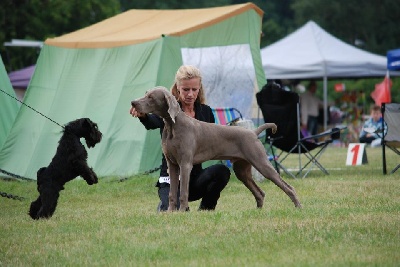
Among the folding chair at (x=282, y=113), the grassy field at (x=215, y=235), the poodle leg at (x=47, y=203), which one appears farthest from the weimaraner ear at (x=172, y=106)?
the folding chair at (x=282, y=113)

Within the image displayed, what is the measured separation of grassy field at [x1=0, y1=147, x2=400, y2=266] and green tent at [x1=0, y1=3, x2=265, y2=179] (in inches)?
118

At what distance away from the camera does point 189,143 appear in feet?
23.2

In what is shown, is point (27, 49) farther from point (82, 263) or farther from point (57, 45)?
point (82, 263)

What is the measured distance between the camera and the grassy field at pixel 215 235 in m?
5.38

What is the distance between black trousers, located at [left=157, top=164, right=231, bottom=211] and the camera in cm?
771

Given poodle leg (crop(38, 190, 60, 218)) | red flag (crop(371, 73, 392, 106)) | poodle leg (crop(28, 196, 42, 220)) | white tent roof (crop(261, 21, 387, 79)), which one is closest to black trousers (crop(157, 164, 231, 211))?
poodle leg (crop(38, 190, 60, 218))

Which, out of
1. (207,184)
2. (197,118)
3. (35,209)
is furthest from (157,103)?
(35,209)

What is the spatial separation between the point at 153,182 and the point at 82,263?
6174 mm

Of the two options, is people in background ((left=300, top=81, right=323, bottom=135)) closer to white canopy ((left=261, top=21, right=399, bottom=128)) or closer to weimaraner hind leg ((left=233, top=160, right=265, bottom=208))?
white canopy ((left=261, top=21, right=399, bottom=128))

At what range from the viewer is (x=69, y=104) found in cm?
1307

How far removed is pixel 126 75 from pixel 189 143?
18.5 feet

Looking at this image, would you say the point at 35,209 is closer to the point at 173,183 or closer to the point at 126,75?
the point at 173,183

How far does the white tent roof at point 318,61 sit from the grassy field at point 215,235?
13.8m

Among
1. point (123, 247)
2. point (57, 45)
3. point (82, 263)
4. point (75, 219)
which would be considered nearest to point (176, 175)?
point (75, 219)
